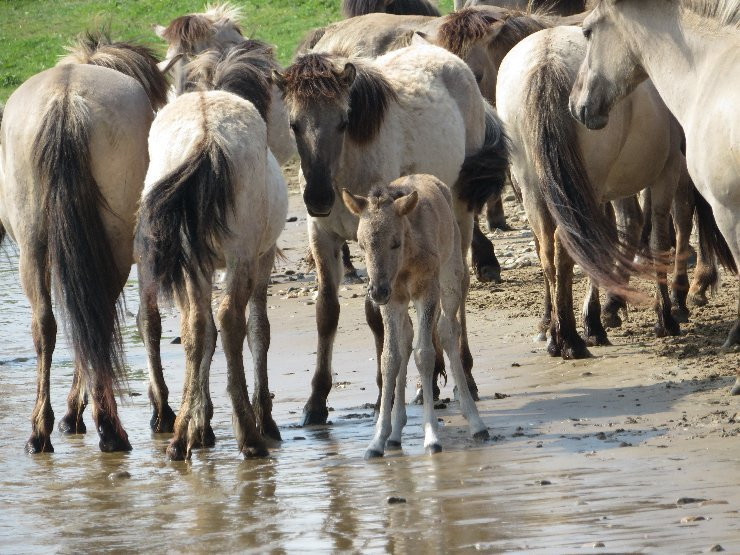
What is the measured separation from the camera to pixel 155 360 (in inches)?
286

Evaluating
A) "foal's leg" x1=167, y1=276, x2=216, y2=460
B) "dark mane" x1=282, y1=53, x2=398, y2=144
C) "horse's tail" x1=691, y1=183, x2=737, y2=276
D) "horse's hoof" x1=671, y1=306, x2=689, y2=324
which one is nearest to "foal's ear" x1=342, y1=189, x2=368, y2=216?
"foal's leg" x1=167, y1=276, x2=216, y2=460

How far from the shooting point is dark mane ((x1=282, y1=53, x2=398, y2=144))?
7.30 meters

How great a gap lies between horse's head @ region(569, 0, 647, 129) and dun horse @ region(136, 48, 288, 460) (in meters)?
1.90

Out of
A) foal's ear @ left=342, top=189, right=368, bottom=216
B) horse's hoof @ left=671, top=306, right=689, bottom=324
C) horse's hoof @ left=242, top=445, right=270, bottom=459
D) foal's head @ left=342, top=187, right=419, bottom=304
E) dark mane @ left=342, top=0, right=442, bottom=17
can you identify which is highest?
dark mane @ left=342, top=0, right=442, bottom=17

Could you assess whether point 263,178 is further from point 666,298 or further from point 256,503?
point 666,298

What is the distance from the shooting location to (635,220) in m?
10.2

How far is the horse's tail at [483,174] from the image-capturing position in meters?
8.34

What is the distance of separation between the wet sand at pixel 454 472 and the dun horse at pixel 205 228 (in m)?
0.34

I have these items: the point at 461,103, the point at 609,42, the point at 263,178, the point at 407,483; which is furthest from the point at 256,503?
the point at 461,103

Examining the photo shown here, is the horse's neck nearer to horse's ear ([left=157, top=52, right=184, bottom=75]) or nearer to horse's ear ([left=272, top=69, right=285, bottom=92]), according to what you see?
horse's ear ([left=272, top=69, right=285, bottom=92])

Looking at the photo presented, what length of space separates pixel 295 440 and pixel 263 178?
59.5 inches

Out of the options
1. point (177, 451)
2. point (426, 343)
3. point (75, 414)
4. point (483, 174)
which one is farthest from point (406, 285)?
point (75, 414)

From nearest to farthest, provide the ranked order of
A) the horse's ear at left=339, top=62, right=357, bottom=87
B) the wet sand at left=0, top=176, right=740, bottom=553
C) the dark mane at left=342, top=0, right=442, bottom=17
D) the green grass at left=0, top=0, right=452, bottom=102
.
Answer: the wet sand at left=0, top=176, right=740, bottom=553
the horse's ear at left=339, top=62, right=357, bottom=87
the dark mane at left=342, top=0, right=442, bottom=17
the green grass at left=0, top=0, right=452, bottom=102

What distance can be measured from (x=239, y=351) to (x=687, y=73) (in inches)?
107
